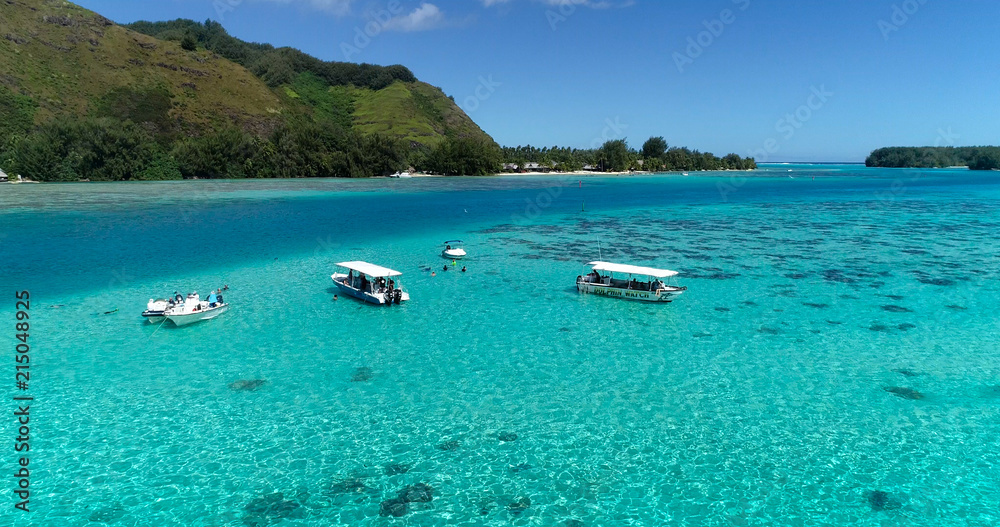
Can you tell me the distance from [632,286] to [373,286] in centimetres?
1964

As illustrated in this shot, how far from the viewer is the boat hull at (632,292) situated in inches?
1639

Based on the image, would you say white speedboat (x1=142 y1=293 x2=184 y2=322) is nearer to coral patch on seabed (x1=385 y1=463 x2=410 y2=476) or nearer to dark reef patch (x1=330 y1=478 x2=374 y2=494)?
dark reef patch (x1=330 y1=478 x2=374 y2=494)

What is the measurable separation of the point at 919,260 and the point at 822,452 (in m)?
48.0

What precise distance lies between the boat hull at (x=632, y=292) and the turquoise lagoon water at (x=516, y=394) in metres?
1.06

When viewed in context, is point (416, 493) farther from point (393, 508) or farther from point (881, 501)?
point (881, 501)

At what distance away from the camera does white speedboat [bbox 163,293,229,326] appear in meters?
35.4

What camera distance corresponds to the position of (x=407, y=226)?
85312 mm

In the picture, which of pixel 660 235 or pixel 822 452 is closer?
pixel 822 452

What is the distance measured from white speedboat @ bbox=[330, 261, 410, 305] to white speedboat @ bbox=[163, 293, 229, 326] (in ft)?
29.8

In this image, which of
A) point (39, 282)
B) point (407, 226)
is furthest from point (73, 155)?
point (39, 282)

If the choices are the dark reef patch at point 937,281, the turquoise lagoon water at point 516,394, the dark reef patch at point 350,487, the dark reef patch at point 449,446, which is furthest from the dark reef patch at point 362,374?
the dark reef patch at point 937,281

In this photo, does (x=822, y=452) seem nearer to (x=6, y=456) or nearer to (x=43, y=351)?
(x=6, y=456)

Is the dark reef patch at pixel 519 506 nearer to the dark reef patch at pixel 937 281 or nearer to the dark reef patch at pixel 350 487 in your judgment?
the dark reef patch at pixel 350 487

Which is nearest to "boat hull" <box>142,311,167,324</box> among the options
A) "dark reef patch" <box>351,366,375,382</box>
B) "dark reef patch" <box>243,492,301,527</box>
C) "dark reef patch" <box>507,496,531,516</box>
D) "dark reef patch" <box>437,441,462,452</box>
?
"dark reef patch" <box>351,366,375,382</box>
